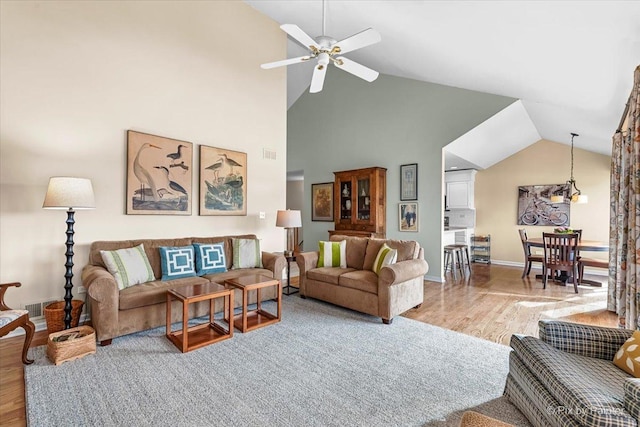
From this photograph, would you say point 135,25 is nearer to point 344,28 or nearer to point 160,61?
point 160,61

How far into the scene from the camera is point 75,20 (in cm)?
330

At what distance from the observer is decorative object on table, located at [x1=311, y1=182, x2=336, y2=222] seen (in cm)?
705

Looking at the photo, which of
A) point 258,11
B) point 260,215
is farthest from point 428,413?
point 258,11

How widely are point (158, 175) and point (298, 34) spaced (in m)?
2.48

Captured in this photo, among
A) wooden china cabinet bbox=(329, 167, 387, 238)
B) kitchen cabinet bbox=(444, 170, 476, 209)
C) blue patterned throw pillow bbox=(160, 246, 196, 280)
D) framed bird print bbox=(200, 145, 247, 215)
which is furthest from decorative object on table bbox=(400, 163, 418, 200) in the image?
blue patterned throw pillow bbox=(160, 246, 196, 280)

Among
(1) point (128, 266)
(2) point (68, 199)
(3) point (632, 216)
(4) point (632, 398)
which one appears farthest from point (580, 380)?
(2) point (68, 199)

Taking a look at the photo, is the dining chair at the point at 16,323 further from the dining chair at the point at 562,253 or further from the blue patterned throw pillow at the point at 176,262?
the dining chair at the point at 562,253

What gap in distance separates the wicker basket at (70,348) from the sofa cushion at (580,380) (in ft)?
→ 10.6

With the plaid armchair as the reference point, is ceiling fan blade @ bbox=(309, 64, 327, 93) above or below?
above

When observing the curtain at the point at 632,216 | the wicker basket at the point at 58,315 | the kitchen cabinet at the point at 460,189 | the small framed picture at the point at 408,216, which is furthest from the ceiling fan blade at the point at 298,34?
the kitchen cabinet at the point at 460,189

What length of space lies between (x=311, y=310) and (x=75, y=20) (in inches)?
164

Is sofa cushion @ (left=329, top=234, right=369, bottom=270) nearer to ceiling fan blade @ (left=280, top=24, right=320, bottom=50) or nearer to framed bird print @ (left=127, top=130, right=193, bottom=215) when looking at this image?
framed bird print @ (left=127, top=130, right=193, bottom=215)

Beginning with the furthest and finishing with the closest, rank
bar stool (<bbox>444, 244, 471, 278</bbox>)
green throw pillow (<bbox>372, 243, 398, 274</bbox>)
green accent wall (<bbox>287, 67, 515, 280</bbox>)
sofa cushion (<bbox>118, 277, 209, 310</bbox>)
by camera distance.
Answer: bar stool (<bbox>444, 244, 471, 278</bbox>) → green accent wall (<bbox>287, 67, 515, 280</bbox>) → green throw pillow (<bbox>372, 243, 398, 274</bbox>) → sofa cushion (<bbox>118, 277, 209, 310</bbox>)

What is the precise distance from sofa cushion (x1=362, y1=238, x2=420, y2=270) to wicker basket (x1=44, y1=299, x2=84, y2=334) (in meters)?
3.20
